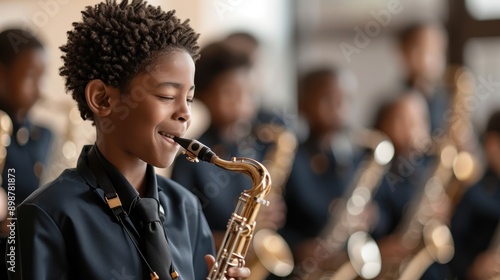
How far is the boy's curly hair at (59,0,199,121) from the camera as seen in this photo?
4.34 feet

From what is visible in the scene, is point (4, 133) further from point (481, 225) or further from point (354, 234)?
point (481, 225)

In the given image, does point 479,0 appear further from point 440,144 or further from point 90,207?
point 90,207

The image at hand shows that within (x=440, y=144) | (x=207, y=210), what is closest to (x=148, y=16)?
(x=207, y=210)

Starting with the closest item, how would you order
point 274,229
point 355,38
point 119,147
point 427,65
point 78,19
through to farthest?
1. point 119,147
2. point 78,19
3. point 274,229
4. point 427,65
5. point 355,38

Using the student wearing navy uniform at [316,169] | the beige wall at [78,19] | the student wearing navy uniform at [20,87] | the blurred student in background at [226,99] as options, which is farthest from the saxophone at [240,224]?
the student wearing navy uniform at [316,169]

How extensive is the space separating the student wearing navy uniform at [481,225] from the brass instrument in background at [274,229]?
734 mm

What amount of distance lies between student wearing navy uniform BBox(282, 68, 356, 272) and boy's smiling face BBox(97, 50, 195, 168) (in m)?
2.21

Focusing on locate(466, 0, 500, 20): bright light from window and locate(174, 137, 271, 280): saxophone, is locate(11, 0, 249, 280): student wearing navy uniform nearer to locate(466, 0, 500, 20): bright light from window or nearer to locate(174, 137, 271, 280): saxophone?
locate(174, 137, 271, 280): saxophone

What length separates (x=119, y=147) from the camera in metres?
1.35

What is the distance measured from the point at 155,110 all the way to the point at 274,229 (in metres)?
2.11

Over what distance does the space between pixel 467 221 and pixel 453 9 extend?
1.64 metres

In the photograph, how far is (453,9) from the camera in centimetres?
498

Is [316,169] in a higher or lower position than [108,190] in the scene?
higher

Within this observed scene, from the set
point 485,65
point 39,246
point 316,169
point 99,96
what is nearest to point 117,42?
point 99,96
